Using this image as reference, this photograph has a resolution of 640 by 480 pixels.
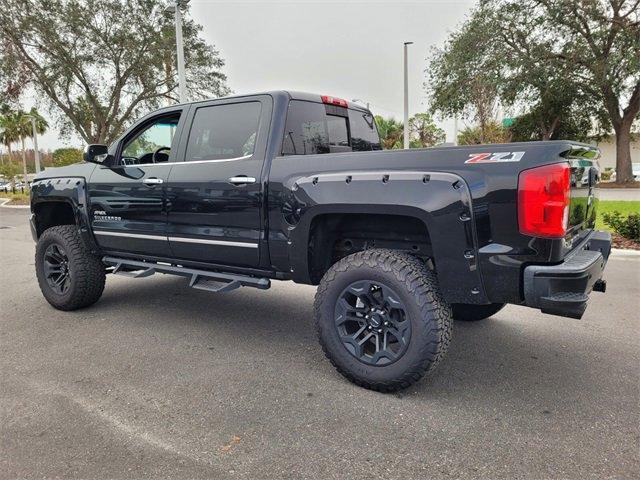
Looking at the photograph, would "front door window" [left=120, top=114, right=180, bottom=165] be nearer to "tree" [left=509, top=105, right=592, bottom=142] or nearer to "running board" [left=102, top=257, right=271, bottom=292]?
"running board" [left=102, top=257, right=271, bottom=292]

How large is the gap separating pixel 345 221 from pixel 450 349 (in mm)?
1320

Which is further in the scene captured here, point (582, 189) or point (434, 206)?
point (582, 189)

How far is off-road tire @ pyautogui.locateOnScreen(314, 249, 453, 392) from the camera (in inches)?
109

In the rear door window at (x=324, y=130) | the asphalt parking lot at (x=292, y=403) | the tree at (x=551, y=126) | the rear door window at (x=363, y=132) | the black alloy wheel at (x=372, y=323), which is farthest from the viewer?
the tree at (x=551, y=126)


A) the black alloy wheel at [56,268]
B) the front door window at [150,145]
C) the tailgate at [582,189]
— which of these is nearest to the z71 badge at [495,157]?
the tailgate at [582,189]

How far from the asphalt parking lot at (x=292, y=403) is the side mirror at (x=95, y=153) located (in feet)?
4.88

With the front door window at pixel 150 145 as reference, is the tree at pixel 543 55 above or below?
above

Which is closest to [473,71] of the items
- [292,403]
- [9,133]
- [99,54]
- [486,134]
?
[486,134]

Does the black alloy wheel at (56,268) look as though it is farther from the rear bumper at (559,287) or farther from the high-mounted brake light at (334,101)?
the rear bumper at (559,287)

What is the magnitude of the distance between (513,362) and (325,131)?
225 centimetres

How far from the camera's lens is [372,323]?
2.98 metres

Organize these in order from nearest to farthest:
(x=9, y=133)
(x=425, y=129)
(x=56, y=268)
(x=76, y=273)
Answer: (x=76, y=273), (x=56, y=268), (x=425, y=129), (x=9, y=133)

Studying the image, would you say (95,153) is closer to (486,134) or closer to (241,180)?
(241,180)

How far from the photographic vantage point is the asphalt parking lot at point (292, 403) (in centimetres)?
229
